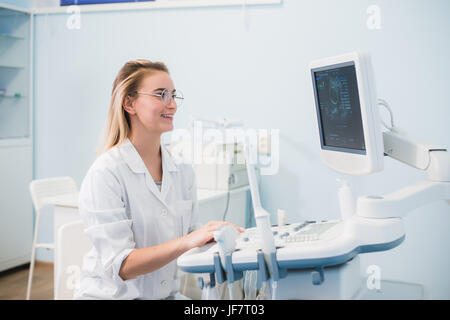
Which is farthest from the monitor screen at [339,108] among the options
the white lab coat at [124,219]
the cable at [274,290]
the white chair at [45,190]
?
the white chair at [45,190]

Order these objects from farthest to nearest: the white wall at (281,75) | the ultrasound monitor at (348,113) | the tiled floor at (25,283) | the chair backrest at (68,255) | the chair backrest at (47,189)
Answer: the tiled floor at (25,283), the chair backrest at (47,189), the white wall at (281,75), the chair backrest at (68,255), the ultrasound monitor at (348,113)

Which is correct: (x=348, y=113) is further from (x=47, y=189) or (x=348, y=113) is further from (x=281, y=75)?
(x=47, y=189)

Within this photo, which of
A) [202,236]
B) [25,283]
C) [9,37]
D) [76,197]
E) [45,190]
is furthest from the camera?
[9,37]

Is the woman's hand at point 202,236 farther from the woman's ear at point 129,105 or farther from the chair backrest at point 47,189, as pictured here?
the chair backrest at point 47,189

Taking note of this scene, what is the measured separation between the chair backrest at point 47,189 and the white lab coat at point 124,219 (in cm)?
128

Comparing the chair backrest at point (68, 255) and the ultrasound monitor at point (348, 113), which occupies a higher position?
the ultrasound monitor at point (348, 113)

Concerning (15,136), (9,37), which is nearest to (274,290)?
(15,136)

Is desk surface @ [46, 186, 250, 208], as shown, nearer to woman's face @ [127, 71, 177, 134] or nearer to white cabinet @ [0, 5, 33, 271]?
woman's face @ [127, 71, 177, 134]

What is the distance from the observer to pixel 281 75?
2.73 m

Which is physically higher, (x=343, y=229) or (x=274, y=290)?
(x=343, y=229)

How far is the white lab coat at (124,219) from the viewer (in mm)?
1275

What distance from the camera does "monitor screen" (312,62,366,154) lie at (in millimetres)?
1137

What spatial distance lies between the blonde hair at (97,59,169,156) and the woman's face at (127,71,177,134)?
2cm

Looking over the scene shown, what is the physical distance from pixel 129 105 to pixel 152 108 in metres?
0.08
